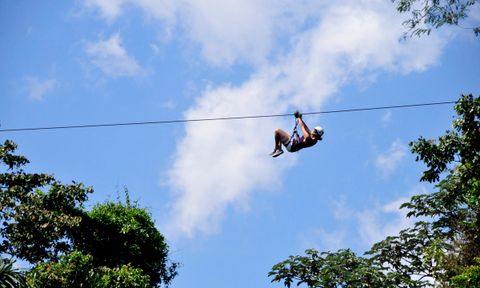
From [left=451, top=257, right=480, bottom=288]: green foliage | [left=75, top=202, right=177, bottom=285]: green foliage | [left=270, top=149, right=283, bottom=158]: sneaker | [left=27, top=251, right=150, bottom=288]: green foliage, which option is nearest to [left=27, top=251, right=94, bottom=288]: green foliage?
[left=27, top=251, right=150, bottom=288]: green foliage

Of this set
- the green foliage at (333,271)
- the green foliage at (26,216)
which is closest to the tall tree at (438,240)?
the green foliage at (333,271)

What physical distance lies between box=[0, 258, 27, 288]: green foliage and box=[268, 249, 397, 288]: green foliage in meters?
7.33

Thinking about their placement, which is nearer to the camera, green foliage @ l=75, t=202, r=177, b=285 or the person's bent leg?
the person's bent leg

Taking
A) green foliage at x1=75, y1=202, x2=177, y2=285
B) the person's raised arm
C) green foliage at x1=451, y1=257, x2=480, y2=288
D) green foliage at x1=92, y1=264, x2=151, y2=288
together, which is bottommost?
green foliage at x1=451, y1=257, x2=480, y2=288

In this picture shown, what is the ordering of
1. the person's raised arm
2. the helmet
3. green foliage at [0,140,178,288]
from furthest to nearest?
green foliage at [0,140,178,288] < the helmet < the person's raised arm

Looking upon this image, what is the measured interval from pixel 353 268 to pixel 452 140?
16.4 feet

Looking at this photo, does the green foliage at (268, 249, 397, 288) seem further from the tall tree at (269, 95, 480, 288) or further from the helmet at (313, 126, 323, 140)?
the helmet at (313, 126, 323, 140)

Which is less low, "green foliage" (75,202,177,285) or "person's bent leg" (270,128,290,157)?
"green foliage" (75,202,177,285)

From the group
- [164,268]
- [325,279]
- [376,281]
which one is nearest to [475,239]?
[376,281]

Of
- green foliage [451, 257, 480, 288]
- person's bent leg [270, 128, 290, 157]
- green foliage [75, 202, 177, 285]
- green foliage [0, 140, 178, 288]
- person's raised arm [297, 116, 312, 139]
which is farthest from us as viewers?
green foliage [75, 202, 177, 285]

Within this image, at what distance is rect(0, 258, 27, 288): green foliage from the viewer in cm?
1248

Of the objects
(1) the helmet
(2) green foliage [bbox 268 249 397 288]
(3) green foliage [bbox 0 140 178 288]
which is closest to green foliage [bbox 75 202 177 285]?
(3) green foliage [bbox 0 140 178 288]

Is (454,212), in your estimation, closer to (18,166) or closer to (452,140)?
(452,140)

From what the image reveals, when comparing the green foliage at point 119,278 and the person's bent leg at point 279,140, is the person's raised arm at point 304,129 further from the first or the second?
the green foliage at point 119,278
